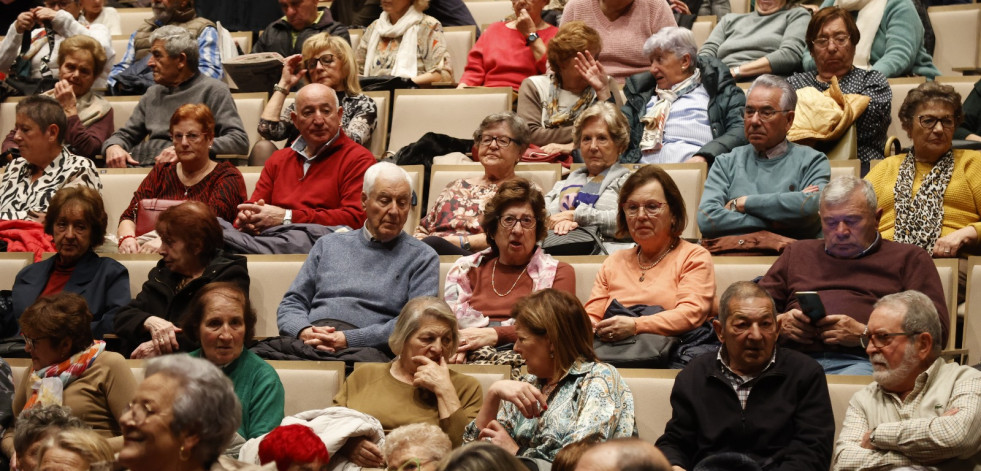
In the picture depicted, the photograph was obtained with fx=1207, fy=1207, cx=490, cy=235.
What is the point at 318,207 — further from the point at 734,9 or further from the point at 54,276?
the point at 734,9

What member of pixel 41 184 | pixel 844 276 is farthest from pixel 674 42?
pixel 41 184

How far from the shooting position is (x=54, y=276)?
430 centimetres

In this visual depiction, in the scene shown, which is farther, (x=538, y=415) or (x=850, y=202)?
(x=850, y=202)

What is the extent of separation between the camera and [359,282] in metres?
4.02

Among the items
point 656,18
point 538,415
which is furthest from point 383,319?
point 656,18

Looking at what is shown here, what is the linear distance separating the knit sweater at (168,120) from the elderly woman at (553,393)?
2.59m

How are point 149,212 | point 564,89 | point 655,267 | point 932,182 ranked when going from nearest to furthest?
point 655,267
point 932,182
point 149,212
point 564,89

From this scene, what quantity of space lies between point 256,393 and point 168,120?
8.42ft

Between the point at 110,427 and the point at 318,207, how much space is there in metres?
1.40

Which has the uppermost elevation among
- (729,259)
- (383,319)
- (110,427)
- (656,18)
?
(656,18)

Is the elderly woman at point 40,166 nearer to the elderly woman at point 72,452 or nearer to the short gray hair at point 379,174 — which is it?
the short gray hair at point 379,174

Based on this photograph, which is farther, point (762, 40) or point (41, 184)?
point (762, 40)

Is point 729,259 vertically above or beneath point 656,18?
beneath

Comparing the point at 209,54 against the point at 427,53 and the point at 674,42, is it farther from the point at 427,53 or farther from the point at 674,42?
the point at 674,42
